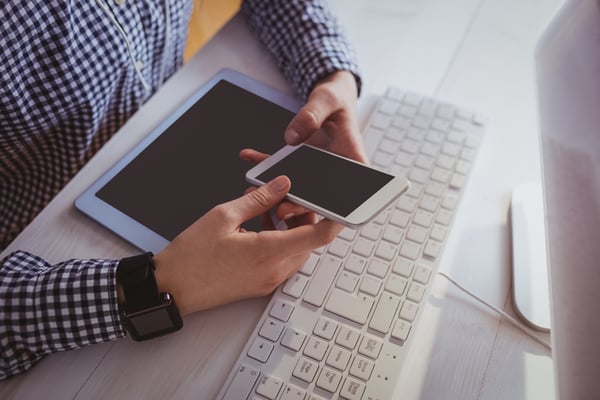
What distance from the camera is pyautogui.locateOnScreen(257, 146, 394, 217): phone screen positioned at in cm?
52

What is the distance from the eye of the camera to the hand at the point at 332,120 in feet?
2.07

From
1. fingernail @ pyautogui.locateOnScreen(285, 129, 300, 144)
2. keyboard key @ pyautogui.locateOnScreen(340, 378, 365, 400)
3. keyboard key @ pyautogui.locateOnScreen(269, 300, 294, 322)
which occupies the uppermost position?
fingernail @ pyautogui.locateOnScreen(285, 129, 300, 144)

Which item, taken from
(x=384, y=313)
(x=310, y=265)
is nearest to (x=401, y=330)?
(x=384, y=313)

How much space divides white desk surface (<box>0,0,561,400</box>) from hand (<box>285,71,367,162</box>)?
0.20 feet

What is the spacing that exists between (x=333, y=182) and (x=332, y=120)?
0.17 m

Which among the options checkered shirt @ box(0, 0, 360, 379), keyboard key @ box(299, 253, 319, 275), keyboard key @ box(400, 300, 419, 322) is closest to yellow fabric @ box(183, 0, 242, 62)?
checkered shirt @ box(0, 0, 360, 379)

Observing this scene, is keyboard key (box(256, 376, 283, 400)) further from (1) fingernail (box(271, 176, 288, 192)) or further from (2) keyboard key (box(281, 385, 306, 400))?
(1) fingernail (box(271, 176, 288, 192))

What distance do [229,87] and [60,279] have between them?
0.39 m

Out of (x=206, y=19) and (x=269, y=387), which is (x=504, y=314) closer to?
(x=269, y=387)

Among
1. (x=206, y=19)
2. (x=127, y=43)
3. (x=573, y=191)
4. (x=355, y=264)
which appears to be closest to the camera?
(x=573, y=191)

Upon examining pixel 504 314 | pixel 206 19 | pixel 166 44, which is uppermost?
pixel 166 44

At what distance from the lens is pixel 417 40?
2.80 ft

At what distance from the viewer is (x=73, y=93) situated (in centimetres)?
64

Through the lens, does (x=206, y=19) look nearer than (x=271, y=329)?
No
